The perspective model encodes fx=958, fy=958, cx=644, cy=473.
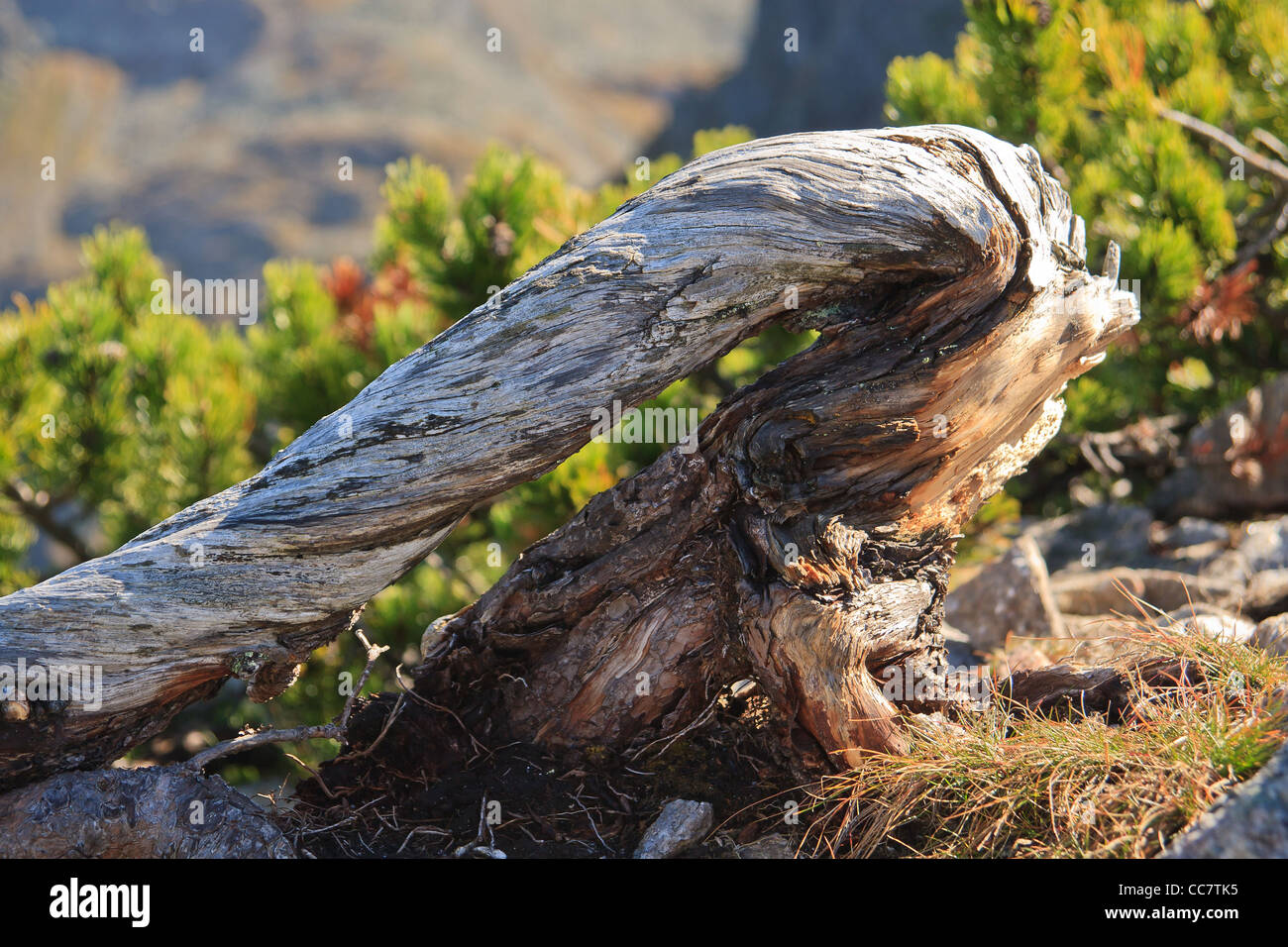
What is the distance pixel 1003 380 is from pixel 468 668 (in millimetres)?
2242

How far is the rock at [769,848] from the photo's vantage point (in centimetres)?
308

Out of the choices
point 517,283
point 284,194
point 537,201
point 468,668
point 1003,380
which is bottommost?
point 468,668

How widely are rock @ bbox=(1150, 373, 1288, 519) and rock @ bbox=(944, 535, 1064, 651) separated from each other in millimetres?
2415

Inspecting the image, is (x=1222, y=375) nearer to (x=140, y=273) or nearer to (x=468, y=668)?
(x=468, y=668)

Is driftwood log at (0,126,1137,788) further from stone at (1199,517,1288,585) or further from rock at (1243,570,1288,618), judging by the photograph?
stone at (1199,517,1288,585)

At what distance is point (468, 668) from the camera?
143 inches

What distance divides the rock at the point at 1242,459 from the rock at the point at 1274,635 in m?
2.79

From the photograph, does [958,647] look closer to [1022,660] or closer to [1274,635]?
[1022,660]

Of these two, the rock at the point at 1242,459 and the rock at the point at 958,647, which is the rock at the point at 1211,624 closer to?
the rock at the point at 958,647

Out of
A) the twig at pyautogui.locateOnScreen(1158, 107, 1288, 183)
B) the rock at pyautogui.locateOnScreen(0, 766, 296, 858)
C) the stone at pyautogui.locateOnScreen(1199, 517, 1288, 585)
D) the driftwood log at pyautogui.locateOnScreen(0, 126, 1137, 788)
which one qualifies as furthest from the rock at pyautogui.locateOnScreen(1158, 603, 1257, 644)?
the rock at pyautogui.locateOnScreen(0, 766, 296, 858)

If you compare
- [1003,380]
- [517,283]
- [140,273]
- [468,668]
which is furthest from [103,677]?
[140,273]

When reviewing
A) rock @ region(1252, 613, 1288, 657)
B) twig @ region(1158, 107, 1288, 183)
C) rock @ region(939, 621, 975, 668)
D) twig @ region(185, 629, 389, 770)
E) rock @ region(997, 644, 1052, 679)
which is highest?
twig @ region(1158, 107, 1288, 183)

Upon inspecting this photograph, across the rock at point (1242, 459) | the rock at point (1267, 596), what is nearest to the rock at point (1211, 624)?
the rock at point (1267, 596)

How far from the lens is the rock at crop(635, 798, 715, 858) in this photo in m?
3.04
